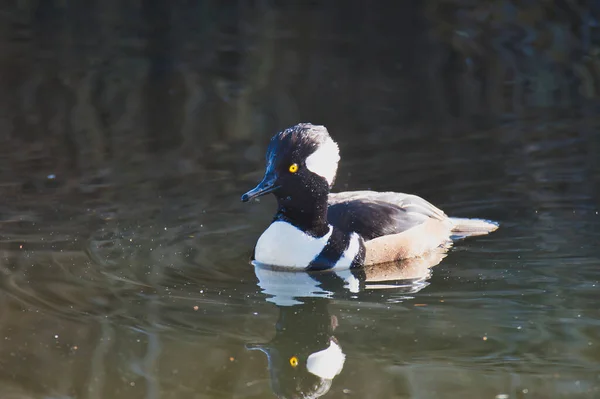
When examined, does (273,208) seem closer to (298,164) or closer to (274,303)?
(298,164)

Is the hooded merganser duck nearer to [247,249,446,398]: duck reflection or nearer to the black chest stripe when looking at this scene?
the black chest stripe

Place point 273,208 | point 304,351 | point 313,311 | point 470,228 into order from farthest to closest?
point 273,208, point 470,228, point 313,311, point 304,351

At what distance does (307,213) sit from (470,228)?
1709 mm

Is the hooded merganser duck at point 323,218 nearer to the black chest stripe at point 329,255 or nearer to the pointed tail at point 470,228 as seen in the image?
the black chest stripe at point 329,255

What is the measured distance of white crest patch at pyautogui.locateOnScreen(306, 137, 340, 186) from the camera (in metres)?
7.75

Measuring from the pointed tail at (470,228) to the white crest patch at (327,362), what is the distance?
9.28 ft

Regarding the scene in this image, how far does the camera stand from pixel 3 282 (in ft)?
24.2

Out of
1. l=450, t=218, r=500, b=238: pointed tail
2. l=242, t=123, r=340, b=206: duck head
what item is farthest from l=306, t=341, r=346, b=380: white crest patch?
l=450, t=218, r=500, b=238: pointed tail

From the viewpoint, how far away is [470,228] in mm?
8891

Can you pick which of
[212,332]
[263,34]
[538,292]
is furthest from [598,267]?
[263,34]

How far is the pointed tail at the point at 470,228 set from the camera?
8.86 m

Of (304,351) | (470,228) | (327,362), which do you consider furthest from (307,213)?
(327,362)

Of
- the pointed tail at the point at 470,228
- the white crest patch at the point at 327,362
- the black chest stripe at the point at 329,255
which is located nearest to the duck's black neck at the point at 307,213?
the black chest stripe at the point at 329,255

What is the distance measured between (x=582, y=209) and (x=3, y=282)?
5084 millimetres
